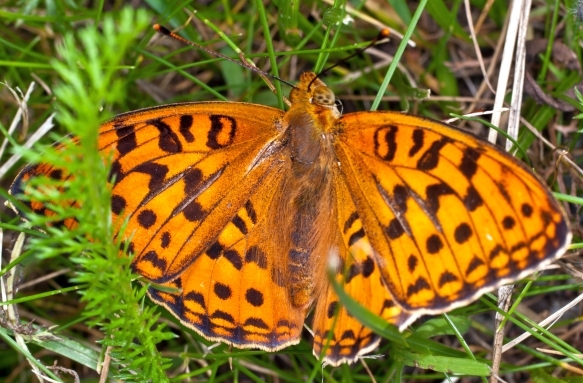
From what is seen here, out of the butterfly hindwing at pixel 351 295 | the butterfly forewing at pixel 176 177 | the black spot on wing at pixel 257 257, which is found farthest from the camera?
the black spot on wing at pixel 257 257

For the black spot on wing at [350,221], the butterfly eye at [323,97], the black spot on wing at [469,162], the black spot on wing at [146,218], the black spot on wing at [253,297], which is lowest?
the black spot on wing at [253,297]

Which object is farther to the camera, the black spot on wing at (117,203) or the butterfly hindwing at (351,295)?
the black spot on wing at (117,203)

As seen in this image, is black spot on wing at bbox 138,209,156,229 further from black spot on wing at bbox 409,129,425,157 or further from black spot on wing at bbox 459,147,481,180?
black spot on wing at bbox 459,147,481,180

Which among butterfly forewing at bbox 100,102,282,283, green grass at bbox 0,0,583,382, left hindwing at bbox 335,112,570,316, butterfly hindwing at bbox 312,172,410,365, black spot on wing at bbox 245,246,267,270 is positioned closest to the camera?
left hindwing at bbox 335,112,570,316

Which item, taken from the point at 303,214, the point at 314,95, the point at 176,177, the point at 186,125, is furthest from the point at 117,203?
the point at 314,95

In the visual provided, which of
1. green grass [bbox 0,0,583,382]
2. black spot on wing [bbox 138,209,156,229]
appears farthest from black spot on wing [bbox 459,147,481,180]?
black spot on wing [bbox 138,209,156,229]

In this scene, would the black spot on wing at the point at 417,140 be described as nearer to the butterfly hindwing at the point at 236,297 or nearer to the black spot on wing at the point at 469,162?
the black spot on wing at the point at 469,162

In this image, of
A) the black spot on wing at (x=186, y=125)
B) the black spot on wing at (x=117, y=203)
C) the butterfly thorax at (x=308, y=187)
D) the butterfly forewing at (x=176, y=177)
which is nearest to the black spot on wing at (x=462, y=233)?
the butterfly thorax at (x=308, y=187)
